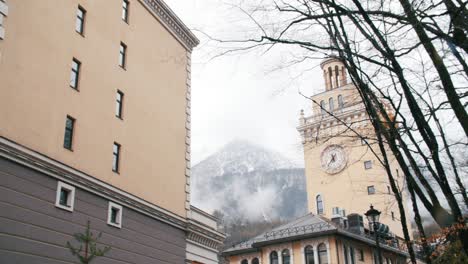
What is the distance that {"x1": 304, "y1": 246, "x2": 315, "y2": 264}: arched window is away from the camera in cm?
4172

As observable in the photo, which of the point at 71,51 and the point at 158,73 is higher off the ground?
the point at 158,73

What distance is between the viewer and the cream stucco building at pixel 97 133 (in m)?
15.8

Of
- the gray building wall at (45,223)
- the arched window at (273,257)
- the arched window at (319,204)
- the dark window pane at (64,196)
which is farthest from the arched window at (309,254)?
the dark window pane at (64,196)

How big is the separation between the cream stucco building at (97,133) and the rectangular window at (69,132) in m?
0.09

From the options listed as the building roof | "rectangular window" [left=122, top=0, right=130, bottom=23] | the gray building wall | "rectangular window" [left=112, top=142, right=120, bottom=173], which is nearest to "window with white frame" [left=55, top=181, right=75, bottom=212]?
A: the gray building wall

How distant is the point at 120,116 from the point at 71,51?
144 inches

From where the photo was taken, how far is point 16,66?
16.2m

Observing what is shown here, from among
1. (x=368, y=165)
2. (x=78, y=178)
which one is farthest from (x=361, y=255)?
(x=78, y=178)

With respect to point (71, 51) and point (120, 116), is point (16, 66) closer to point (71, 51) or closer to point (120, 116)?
point (71, 51)

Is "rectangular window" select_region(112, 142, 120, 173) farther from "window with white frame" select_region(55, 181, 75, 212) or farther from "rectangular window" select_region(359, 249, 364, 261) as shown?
"rectangular window" select_region(359, 249, 364, 261)

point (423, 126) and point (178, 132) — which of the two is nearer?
point (423, 126)

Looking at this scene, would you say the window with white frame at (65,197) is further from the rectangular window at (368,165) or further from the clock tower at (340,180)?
the rectangular window at (368,165)

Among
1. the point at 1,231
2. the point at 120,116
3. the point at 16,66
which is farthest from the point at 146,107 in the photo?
the point at 1,231

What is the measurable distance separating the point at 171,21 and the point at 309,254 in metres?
23.7
